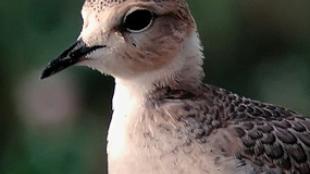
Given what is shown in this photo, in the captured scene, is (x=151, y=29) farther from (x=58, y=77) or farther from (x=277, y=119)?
(x=58, y=77)

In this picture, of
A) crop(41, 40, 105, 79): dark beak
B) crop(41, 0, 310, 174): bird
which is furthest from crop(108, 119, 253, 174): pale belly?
crop(41, 40, 105, 79): dark beak

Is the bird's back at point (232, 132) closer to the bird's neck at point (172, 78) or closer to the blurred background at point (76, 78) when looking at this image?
the bird's neck at point (172, 78)

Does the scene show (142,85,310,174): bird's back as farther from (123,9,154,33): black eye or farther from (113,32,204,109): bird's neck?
(123,9,154,33): black eye

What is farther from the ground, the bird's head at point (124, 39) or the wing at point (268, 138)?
the bird's head at point (124, 39)

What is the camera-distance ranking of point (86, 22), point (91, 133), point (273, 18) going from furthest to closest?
point (273, 18), point (91, 133), point (86, 22)

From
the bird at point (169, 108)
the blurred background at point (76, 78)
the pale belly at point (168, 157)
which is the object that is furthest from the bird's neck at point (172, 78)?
the blurred background at point (76, 78)

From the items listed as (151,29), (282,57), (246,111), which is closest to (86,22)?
(151,29)

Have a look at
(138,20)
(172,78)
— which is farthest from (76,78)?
(138,20)
